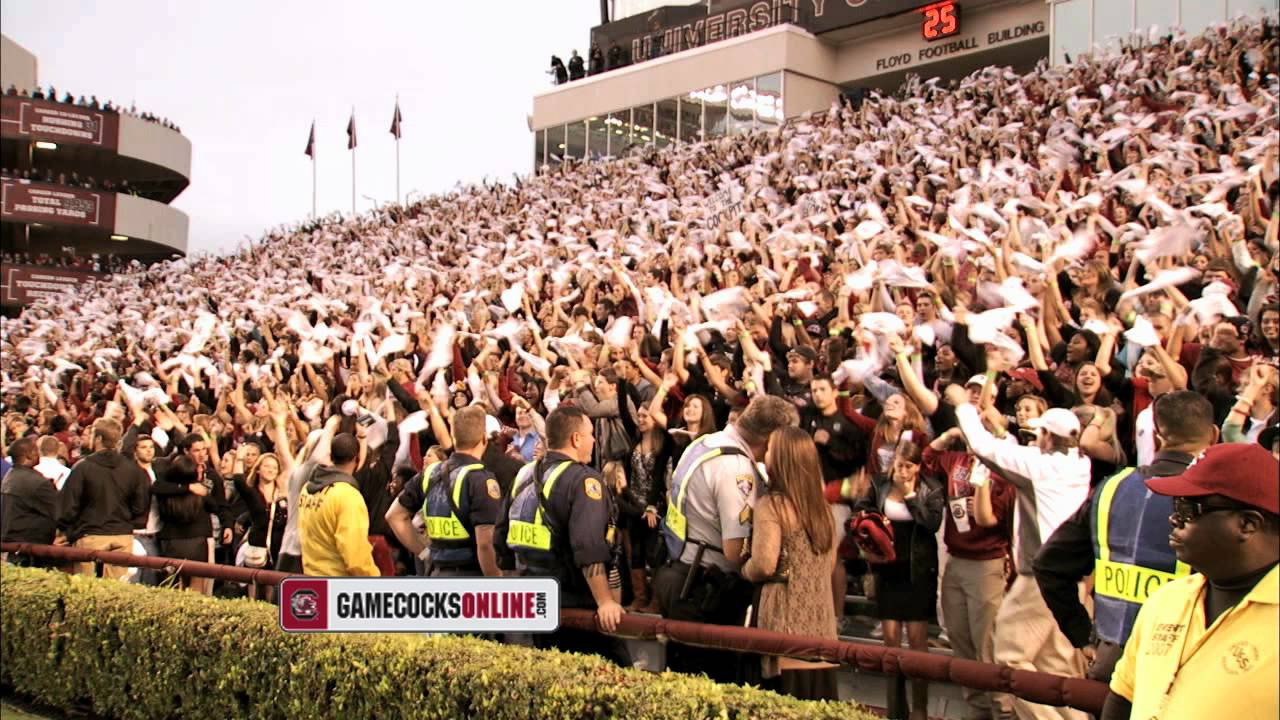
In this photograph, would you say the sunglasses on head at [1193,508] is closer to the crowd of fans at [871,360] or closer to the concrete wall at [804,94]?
the crowd of fans at [871,360]

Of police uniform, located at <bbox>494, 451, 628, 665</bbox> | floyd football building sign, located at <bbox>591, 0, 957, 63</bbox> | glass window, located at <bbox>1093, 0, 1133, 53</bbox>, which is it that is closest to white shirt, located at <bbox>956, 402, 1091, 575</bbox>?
police uniform, located at <bbox>494, 451, 628, 665</bbox>

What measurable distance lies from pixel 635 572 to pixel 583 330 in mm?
3813

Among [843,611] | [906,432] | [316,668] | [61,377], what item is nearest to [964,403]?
[906,432]

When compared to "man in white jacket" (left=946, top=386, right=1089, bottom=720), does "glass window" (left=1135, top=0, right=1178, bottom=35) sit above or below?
above

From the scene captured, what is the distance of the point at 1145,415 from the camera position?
6719mm

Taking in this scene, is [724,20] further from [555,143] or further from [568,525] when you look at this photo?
[568,525]

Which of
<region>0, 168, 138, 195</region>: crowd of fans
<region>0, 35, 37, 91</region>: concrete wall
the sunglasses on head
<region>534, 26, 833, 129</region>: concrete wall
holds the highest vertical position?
<region>0, 35, 37, 91</region>: concrete wall

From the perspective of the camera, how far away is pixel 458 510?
22.4ft

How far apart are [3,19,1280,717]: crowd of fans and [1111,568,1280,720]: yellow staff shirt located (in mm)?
1151

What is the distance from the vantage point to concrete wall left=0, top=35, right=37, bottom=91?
6134 cm

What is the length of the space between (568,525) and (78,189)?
5285 centimetres

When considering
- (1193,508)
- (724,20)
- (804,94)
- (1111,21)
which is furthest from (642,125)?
(1193,508)

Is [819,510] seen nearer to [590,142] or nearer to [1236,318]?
[1236,318]

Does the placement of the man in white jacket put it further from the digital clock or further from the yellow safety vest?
the digital clock
